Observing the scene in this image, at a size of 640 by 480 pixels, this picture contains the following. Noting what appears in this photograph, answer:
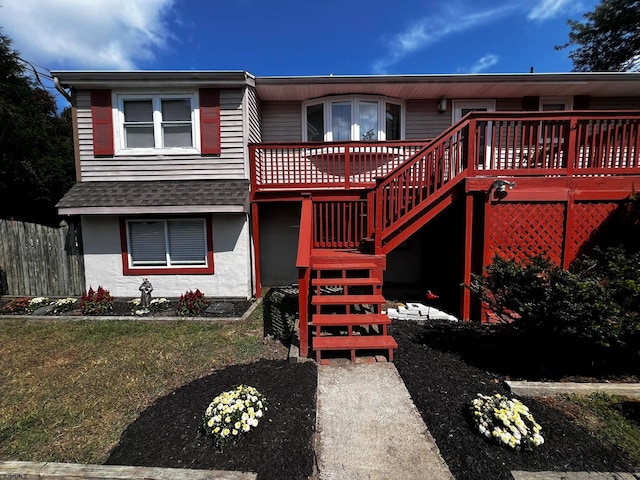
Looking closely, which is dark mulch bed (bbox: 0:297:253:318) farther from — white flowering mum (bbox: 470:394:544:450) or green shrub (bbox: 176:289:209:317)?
white flowering mum (bbox: 470:394:544:450)

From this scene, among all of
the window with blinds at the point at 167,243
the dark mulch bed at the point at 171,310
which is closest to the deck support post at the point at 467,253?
the dark mulch bed at the point at 171,310

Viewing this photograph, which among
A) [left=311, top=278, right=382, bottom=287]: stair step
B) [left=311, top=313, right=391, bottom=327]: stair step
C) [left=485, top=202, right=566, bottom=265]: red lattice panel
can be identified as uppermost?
[left=485, top=202, right=566, bottom=265]: red lattice panel

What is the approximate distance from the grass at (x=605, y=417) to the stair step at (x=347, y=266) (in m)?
2.54

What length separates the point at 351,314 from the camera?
4.29 m

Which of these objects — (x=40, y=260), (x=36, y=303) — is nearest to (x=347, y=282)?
(x=36, y=303)

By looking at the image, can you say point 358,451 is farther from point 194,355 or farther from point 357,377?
point 194,355

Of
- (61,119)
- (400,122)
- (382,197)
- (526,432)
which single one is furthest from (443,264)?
(61,119)

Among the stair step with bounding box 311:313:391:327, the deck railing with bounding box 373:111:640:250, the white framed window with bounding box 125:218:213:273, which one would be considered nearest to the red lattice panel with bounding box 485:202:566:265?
the deck railing with bounding box 373:111:640:250

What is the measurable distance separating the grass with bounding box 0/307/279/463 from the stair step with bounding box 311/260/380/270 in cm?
141

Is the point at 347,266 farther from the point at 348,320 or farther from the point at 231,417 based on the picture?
the point at 231,417

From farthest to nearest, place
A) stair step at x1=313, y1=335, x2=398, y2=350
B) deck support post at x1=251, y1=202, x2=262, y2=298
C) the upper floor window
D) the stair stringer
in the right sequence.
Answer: the upper floor window, deck support post at x1=251, y1=202, x2=262, y2=298, the stair stringer, stair step at x1=313, y1=335, x2=398, y2=350

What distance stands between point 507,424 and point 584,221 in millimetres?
4405

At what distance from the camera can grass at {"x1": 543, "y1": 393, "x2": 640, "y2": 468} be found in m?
2.40

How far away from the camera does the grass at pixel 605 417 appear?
7.87 feet
